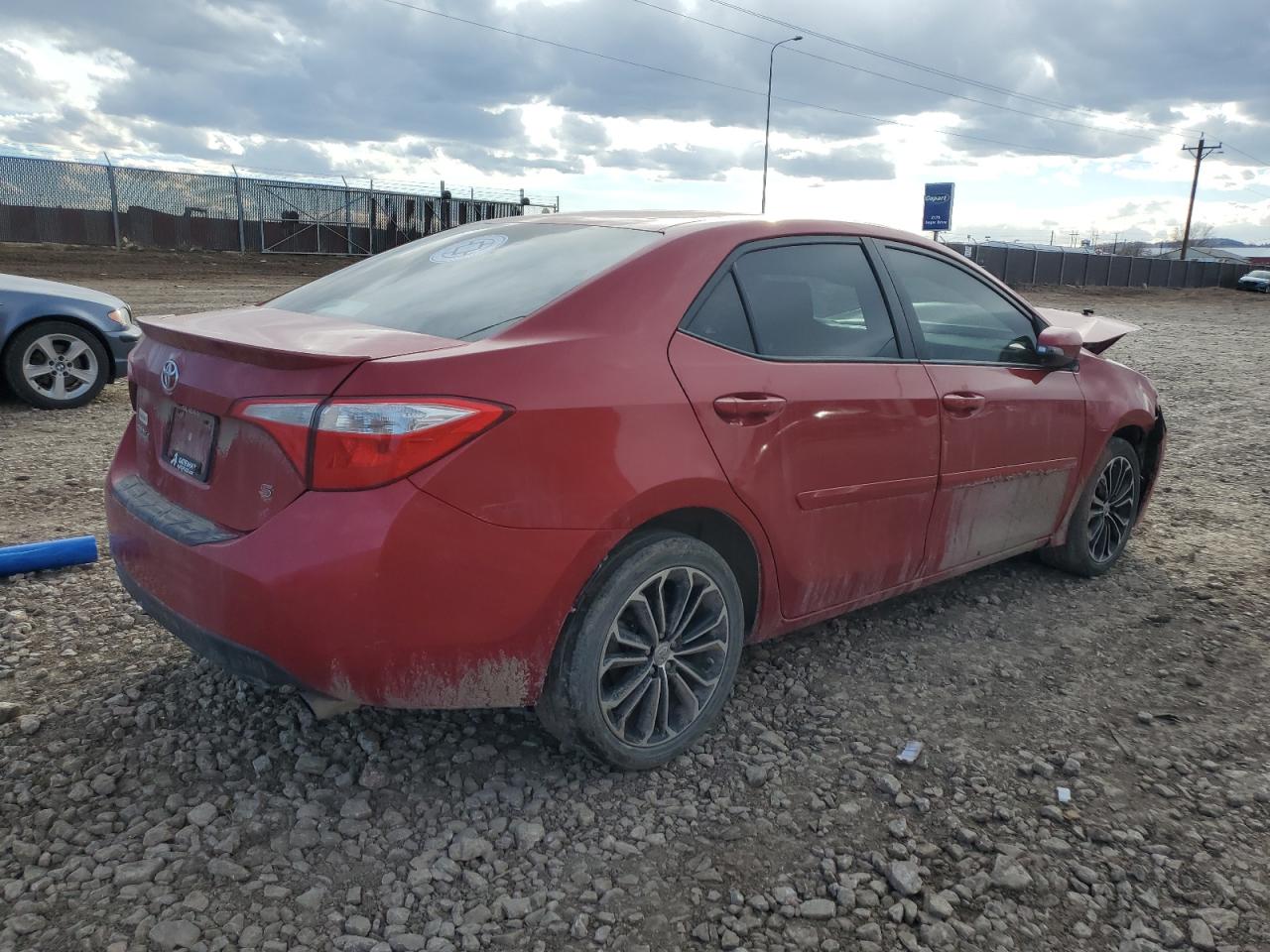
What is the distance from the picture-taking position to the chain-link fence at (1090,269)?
48250mm

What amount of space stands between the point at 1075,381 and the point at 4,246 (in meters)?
28.5

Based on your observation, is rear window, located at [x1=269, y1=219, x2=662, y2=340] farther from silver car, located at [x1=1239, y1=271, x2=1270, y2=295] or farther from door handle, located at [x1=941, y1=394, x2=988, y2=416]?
silver car, located at [x1=1239, y1=271, x2=1270, y2=295]

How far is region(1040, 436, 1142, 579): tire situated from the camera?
15.1ft

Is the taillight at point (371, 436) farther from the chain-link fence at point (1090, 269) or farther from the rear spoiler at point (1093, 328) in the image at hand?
the chain-link fence at point (1090, 269)

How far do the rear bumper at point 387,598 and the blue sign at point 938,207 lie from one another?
1374 inches

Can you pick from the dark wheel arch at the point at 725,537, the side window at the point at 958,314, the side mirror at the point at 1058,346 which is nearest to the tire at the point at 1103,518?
the side mirror at the point at 1058,346

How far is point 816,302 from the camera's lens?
3352 millimetres

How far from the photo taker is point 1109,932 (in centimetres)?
235

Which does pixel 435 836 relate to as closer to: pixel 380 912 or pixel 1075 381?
pixel 380 912

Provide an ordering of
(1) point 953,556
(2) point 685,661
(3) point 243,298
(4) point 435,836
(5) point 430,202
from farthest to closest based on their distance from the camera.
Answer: (5) point 430,202 → (3) point 243,298 → (1) point 953,556 → (2) point 685,661 → (4) point 435,836

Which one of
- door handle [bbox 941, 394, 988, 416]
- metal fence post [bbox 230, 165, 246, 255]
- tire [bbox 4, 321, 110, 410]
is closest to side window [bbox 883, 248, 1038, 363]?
door handle [bbox 941, 394, 988, 416]

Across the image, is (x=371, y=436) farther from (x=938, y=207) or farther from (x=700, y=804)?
(x=938, y=207)

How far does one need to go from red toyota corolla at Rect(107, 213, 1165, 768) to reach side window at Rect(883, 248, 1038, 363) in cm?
2

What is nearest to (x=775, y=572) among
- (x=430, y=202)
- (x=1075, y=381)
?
(x=1075, y=381)
